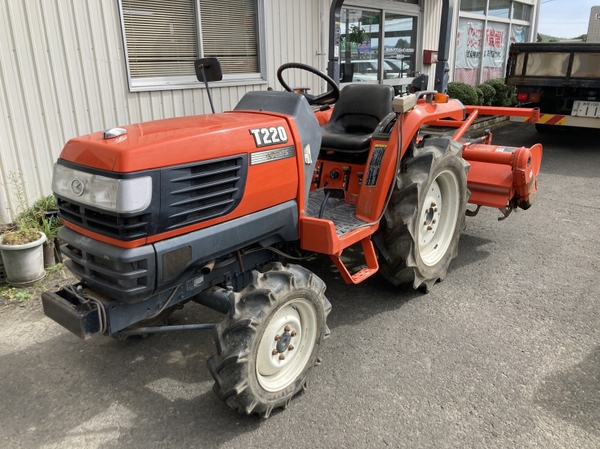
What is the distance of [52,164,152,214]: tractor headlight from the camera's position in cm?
210

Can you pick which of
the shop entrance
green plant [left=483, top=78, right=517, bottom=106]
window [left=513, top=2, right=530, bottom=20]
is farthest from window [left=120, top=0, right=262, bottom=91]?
window [left=513, top=2, right=530, bottom=20]

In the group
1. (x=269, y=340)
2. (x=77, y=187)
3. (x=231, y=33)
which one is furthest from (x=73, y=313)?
(x=231, y=33)

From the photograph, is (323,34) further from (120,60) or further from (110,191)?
(110,191)

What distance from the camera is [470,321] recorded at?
135 inches

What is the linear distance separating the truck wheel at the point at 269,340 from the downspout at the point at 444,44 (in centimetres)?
259

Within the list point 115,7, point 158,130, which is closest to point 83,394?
point 158,130

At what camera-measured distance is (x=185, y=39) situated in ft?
18.3

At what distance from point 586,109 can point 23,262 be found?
836cm

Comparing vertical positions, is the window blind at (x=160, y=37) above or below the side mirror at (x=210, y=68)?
above

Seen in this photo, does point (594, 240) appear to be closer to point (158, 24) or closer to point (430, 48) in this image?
point (158, 24)

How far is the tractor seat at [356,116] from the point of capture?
372 centimetres

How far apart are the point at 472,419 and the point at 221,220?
1.61 meters

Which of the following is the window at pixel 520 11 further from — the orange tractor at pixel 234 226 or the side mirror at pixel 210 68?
the side mirror at pixel 210 68

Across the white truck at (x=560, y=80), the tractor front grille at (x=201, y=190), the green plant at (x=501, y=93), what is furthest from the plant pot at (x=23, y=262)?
Answer: the green plant at (x=501, y=93)
